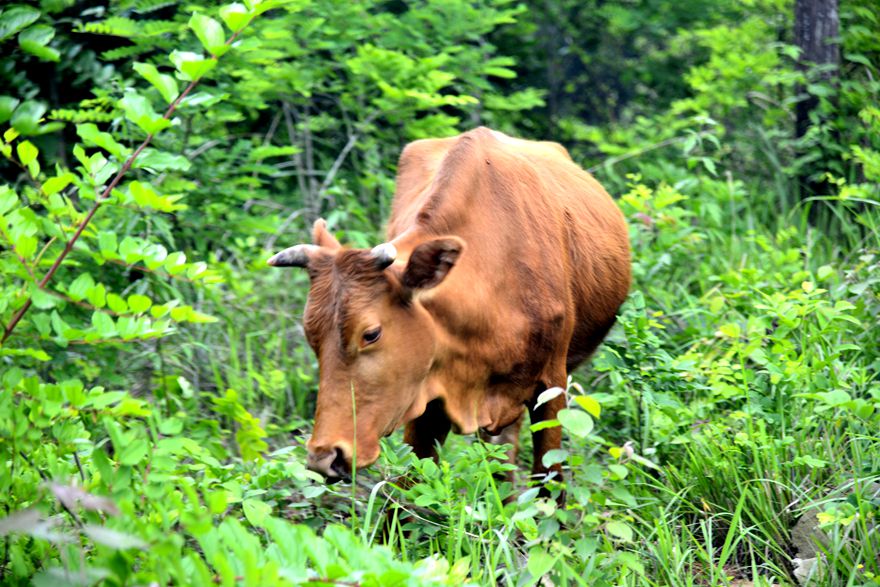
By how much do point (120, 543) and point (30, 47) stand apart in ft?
6.89

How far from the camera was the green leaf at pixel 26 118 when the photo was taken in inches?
126

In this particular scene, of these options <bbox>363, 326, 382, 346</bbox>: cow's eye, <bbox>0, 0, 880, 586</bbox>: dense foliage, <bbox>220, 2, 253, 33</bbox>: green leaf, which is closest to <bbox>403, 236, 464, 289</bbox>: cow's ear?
<bbox>363, 326, 382, 346</bbox>: cow's eye

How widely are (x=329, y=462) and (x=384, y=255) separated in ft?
2.78

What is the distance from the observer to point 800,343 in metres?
4.79

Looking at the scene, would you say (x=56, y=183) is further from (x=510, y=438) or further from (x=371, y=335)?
(x=510, y=438)

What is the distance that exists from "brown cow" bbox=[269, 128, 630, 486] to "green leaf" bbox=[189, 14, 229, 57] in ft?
2.88

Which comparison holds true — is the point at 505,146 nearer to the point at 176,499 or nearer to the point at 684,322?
the point at 684,322

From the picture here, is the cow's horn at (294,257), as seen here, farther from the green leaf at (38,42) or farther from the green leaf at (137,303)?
the green leaf at (38,42)

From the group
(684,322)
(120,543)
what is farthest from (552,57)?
(120,543)

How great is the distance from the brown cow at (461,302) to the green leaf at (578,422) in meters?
1.04

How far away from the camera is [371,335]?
3.85 meters

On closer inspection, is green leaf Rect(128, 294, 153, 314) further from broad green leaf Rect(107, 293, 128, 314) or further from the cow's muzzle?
the cow's muzzle

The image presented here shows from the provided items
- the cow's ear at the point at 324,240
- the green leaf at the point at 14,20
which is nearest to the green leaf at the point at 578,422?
the cow's ear at the point at 324,240

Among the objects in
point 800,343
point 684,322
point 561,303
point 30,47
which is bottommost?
point 684,322
